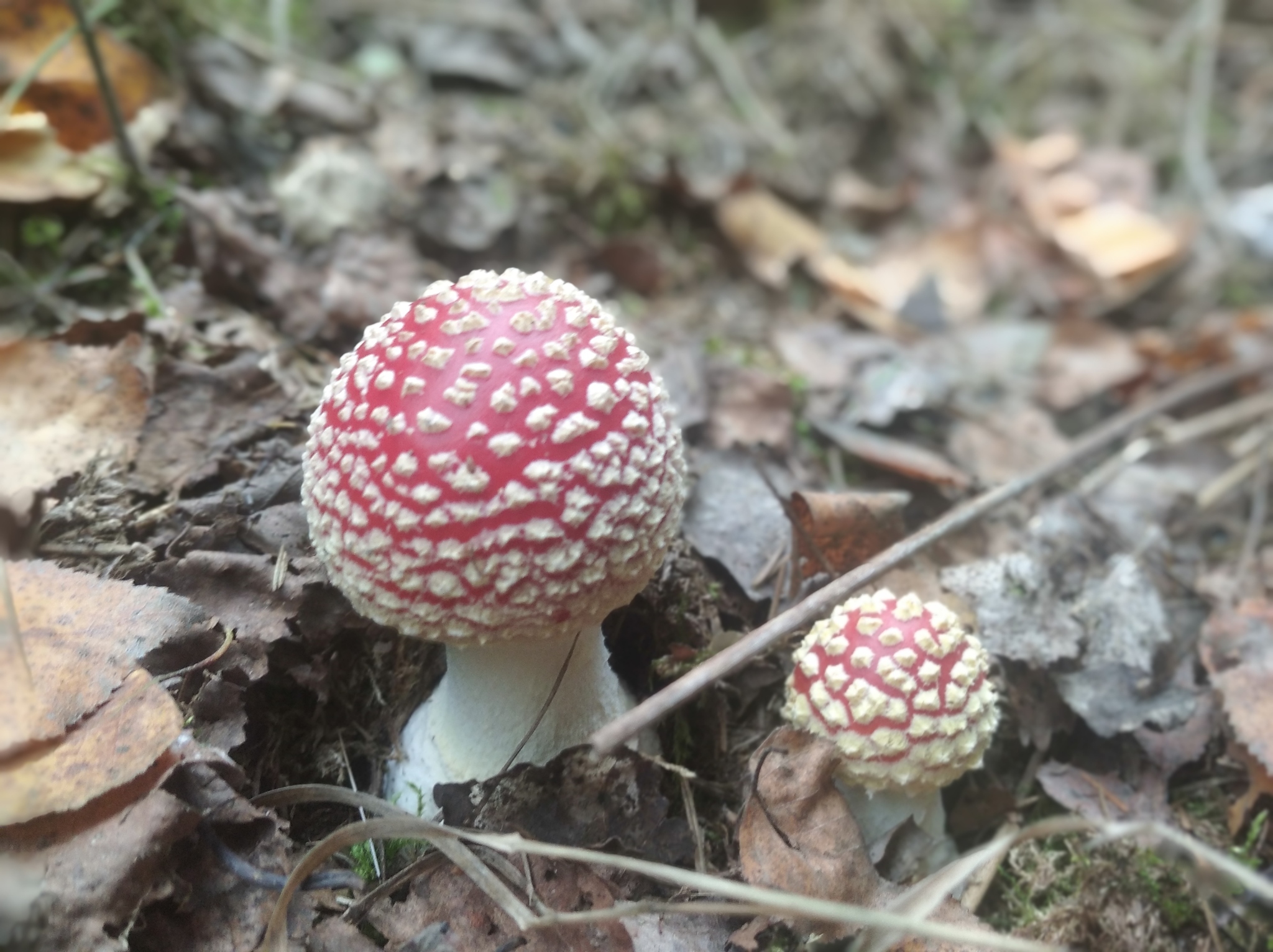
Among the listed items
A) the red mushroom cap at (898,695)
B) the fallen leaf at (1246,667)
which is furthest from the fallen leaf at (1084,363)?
the red mushroom cap at (898,695)

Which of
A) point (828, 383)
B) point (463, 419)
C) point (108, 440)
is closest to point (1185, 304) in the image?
point (828, 383)

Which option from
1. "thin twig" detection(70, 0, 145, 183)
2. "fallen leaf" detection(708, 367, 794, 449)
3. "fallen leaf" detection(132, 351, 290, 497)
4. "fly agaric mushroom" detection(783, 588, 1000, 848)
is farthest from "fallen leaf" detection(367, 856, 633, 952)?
"thin twig" detection(70, 0, 145, 183)

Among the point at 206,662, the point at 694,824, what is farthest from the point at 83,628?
the point at 694,824

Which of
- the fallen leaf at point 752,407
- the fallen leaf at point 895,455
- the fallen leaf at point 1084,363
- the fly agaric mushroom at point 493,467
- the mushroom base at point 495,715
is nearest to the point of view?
the fly agaric mushroom at point 493,467

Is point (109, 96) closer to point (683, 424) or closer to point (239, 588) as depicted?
point (239, 588)

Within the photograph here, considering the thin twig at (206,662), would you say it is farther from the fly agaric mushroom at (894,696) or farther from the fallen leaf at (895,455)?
the fallen leaf at (895,455)

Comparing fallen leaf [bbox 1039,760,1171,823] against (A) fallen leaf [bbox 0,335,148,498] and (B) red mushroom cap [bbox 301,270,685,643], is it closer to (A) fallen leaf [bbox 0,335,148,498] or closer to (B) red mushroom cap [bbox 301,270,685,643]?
(B) red mushroom cap [bbox 301,270,685,643]
